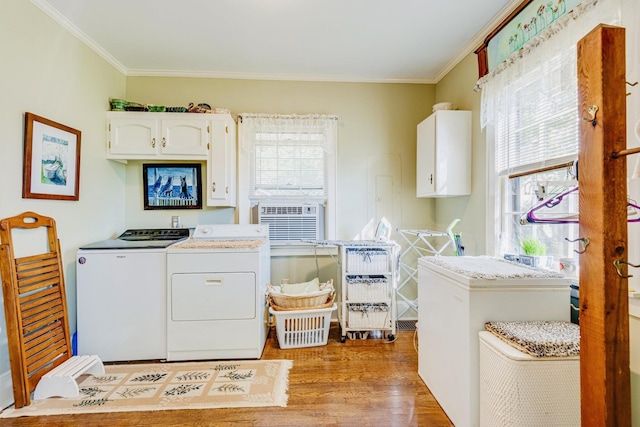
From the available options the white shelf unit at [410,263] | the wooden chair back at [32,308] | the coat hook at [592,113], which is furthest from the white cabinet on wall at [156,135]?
the coat hook at [592,113]

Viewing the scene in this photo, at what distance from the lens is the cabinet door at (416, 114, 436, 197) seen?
8.73 ft

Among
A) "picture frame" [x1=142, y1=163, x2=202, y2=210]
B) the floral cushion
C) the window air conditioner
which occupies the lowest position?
the floral cushion

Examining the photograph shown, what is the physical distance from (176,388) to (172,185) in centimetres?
183

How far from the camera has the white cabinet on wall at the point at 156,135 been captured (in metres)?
2.76

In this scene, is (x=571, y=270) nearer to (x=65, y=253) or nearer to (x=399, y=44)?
(x=399, y=44)

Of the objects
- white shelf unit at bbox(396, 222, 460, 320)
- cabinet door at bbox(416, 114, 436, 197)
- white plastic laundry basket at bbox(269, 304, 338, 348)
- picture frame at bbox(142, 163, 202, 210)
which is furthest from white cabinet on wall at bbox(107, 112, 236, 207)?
white shelf unit at bbox(396, 222, 460, 320)

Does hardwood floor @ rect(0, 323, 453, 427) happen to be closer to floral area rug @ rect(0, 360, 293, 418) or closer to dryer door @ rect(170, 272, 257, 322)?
floral area rug @ rect(0, 360, 293, 418)

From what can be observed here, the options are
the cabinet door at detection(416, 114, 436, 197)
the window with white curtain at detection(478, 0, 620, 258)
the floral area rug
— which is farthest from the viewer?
the cabinet door at detection(416, 114, 436, 197)

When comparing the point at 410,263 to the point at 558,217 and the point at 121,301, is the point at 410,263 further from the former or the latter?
the point at 121,301

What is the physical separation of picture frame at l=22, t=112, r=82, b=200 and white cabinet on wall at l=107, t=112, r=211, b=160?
38 cm

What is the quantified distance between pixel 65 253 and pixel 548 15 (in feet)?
11.6

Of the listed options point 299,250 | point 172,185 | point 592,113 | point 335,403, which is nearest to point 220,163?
point 172,185

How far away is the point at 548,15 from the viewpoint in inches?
68.1

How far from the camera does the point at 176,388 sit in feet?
6.57
